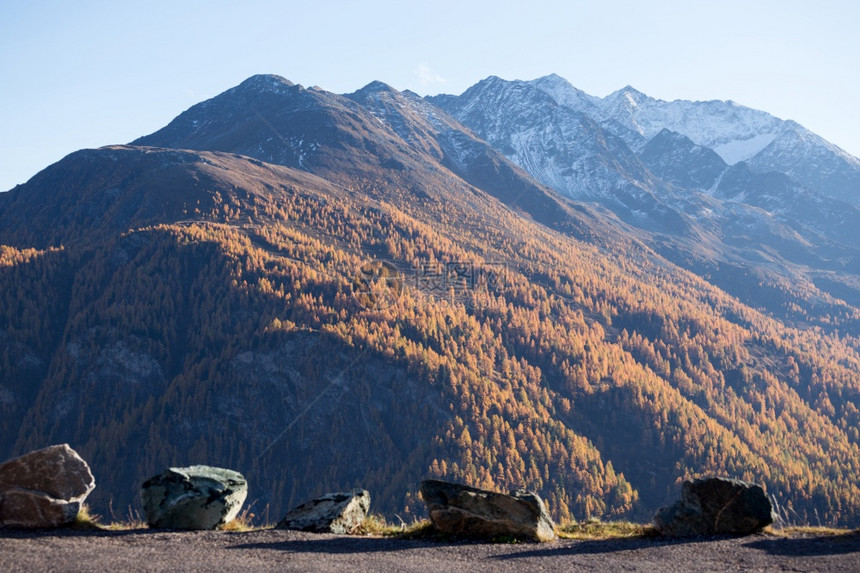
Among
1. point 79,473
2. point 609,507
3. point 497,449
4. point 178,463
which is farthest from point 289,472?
point 79,473

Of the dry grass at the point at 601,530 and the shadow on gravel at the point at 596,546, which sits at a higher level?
the shadow on gravel at the point at 596,546

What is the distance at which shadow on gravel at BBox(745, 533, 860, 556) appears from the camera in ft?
67.6

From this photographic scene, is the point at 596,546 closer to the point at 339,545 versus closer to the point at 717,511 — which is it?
the point at 717,511

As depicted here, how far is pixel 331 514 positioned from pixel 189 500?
545 cm

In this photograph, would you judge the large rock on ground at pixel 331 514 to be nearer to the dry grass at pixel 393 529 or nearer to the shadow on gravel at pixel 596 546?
the dry grass at pixel 393 529

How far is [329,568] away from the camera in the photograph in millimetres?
18844

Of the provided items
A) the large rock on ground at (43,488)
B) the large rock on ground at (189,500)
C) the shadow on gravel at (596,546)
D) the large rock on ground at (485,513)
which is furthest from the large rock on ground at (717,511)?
the large rock on ground at (43,488)

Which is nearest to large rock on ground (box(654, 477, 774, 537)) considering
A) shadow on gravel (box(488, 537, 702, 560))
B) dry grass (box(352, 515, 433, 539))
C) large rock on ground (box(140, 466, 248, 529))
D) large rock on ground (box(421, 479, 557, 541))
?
shadow on gravel (box(488, 537, 702, 560))

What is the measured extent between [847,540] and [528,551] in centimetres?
1110

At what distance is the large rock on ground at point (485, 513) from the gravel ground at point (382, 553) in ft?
3.07

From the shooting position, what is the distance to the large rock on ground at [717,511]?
76.8 ft

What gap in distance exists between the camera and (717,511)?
23859 millimetres

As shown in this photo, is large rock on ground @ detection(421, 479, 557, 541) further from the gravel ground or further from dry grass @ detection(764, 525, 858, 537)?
dry grass @ detection(764, 525, 858, 537)

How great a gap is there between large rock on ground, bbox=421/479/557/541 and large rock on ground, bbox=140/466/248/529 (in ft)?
24.6
